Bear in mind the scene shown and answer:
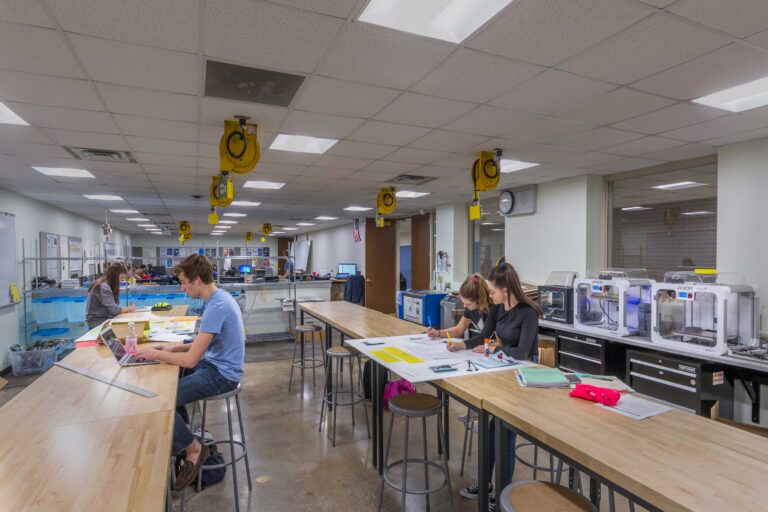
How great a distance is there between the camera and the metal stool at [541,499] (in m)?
1.39

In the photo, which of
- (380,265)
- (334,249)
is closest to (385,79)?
(380,265)

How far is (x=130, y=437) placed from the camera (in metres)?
1.52

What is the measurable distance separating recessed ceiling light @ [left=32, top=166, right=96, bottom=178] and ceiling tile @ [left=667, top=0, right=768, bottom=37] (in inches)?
234

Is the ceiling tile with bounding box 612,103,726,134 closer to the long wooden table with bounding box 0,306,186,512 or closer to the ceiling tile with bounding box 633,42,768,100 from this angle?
the ceiling tile with bounding box 633,42,768,100

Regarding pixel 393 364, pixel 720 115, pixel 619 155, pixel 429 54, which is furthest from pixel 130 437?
pixel 619 155

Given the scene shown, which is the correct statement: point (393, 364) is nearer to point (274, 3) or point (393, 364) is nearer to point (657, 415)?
point (657, 415)

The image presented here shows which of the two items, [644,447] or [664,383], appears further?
[664,383]

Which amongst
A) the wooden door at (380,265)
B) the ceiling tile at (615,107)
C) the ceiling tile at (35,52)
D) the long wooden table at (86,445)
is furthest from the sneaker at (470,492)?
the wooden door at (380,265)

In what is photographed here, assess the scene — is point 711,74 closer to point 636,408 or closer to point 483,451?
point 636,408

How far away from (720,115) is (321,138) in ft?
10.6

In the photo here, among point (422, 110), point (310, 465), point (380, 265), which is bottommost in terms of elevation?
point (310, 465)

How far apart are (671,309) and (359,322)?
2.95 meters

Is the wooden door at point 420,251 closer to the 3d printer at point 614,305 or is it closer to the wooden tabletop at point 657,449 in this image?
the 3d printer at point 614,305

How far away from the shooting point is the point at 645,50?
219cm
